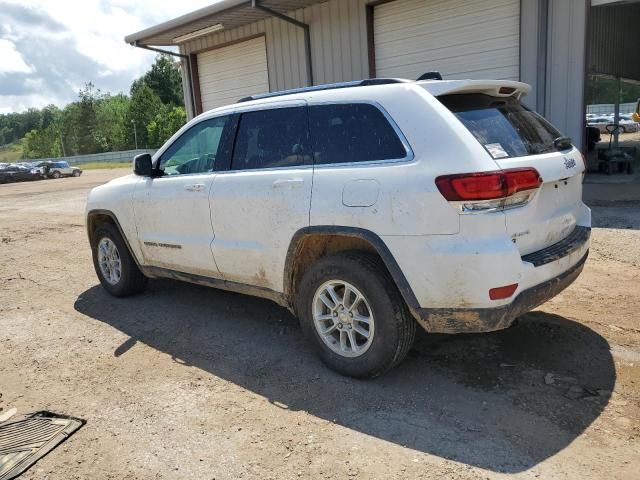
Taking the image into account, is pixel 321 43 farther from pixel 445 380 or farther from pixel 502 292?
pixel 502 292

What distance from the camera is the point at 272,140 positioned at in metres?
4.17

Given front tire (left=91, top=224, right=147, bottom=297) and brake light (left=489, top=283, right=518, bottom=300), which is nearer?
brake light (left=489, top=283, right=518, bottom=300)

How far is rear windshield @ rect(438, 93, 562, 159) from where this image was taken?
3.34 meters

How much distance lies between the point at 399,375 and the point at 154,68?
3342 inches

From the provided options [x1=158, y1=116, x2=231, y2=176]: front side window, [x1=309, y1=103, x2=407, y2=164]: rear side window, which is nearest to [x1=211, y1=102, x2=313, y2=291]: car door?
[x1=309, y1=103, x2=407, y2=164]: rear side window

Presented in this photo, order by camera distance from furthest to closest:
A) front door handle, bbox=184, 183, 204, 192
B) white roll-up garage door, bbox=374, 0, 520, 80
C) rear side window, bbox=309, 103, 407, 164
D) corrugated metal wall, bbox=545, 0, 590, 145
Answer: white roll-up garage door, bbox=374, 0, 520, 80 → corrugated metal wall, bbox=545, 0, 590, 145 → front door handle, bbox=184, 183, 204, 192 → rear side window, bbox=309, 103, 407, 164

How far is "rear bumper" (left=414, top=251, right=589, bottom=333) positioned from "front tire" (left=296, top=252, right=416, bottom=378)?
0.21m

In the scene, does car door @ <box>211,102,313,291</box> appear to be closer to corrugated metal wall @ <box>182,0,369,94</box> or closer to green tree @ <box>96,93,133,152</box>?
corrugated metal wall @ <box>182,0,369,94</box>

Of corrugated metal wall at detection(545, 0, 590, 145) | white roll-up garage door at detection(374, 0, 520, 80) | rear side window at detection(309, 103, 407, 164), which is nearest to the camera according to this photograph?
rear side window at detection(309, 103, 407, 164)

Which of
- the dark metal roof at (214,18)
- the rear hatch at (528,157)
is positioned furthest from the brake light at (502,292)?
the dark metal roof at (214,18)

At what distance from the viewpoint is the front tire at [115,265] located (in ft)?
18.5

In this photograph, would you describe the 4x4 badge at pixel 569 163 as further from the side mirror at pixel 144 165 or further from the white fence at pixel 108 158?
the white fence at pixel 108 158

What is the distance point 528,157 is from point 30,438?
3474 millimetres

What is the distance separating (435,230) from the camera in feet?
10.3
